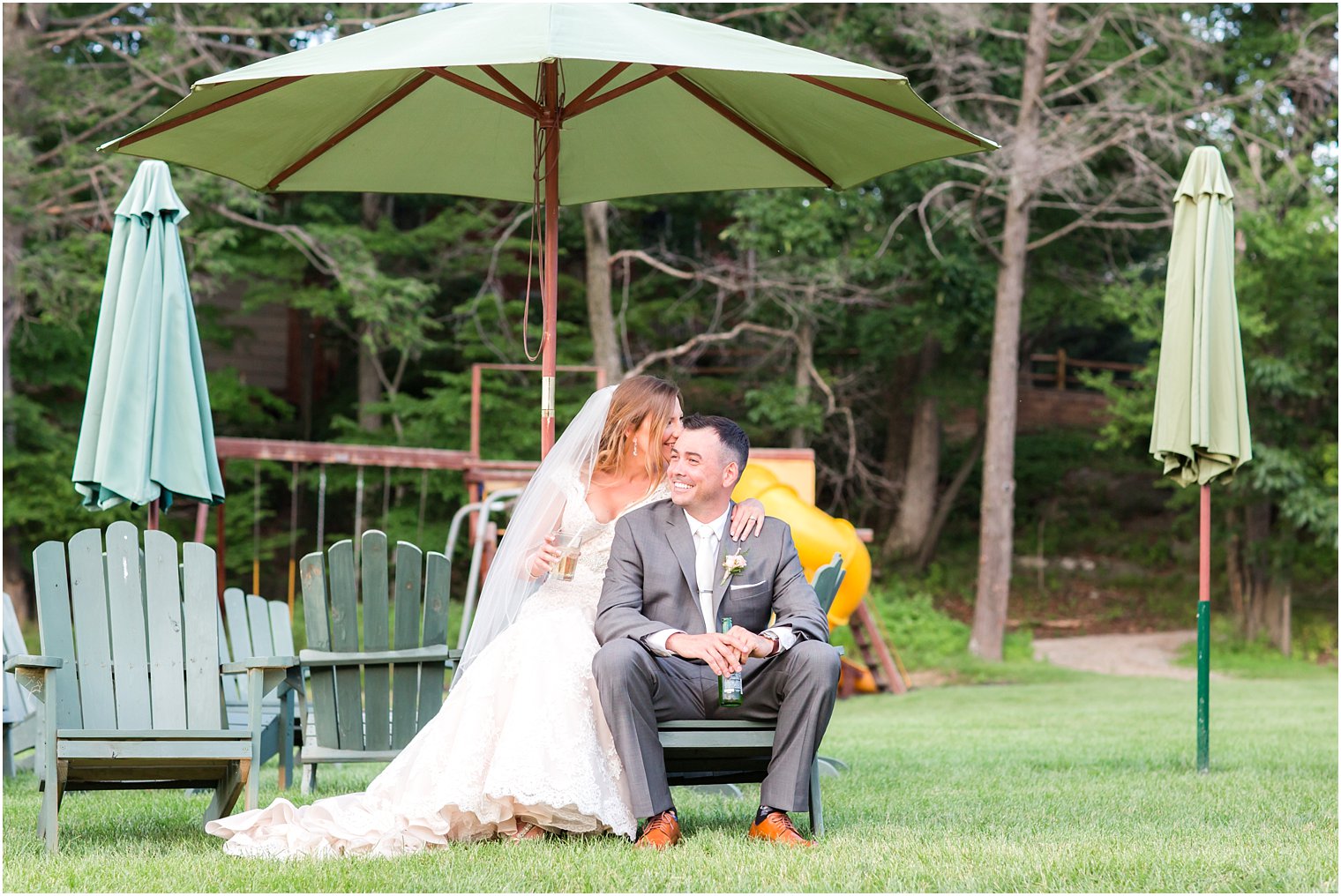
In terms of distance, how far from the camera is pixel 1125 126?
1727 centimetres

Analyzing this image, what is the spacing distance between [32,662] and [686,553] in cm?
214

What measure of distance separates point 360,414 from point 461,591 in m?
2.90

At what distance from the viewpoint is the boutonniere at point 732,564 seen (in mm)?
4691

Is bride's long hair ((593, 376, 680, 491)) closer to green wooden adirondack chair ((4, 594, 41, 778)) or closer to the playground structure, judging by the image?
green wooden adirondack chair ((4, 594, 41, 778))

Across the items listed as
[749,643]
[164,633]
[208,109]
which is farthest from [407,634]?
[208,109]

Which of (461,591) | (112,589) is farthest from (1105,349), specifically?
(112,589)

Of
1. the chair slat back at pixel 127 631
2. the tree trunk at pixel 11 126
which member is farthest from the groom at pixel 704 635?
the tree trunk at pixel 11 126

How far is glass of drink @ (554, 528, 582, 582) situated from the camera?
485 cm

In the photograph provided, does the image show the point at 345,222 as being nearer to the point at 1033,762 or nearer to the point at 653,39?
the point at 1033,762

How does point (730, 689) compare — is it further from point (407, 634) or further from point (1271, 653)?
point (1271, 653)

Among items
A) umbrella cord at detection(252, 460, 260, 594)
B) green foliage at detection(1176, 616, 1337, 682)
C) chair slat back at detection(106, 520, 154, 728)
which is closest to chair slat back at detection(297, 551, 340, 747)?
chair slat back at detection(106, 520, 154, 728)

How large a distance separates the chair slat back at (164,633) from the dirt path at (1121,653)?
1404cm

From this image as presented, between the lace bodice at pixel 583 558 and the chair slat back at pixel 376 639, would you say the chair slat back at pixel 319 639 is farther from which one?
the lace bodice at pixel 583 558

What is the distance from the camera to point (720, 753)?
450 cm
